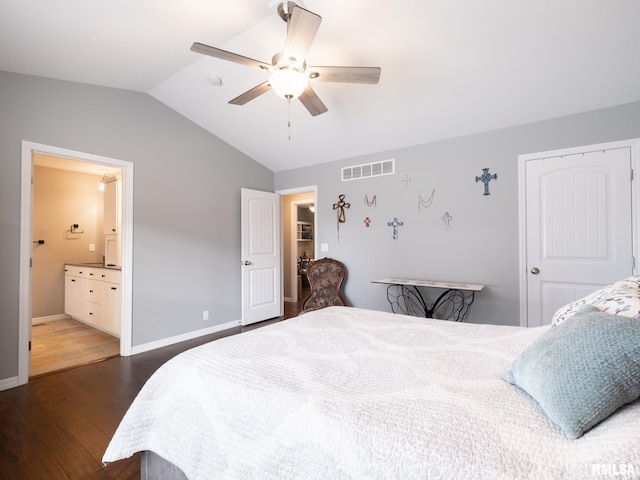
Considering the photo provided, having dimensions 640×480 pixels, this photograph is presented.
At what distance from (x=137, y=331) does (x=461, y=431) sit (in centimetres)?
348

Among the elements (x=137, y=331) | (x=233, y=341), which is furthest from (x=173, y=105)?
(x=233, y=341)

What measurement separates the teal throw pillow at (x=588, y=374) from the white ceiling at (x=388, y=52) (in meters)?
2.13

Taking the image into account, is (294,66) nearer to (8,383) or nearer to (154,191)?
(154,191)

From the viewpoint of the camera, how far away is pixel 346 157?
4.10 meters

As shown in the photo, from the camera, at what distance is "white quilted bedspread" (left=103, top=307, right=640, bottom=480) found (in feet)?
2.27

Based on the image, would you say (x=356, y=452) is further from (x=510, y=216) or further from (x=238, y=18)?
(x=510, y=216)

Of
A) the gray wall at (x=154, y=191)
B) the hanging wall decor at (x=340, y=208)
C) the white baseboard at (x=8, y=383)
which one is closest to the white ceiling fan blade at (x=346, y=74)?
the hanging wall decor at (x=340, y=208)

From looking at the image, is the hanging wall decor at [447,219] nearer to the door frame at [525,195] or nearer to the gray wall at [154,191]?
the door frame at [525,195]

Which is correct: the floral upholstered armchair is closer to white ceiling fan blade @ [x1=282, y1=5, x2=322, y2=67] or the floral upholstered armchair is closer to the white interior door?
the white interior door

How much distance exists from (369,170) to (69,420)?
3.75 metres

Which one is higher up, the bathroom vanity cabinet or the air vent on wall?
the air vent on wall

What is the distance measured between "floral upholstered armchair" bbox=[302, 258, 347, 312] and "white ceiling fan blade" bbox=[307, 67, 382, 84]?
2.58 metres

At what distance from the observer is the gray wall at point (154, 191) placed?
2506 millimetres

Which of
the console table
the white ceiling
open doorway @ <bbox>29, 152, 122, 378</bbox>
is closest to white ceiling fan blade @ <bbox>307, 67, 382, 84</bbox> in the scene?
the white ceiling
